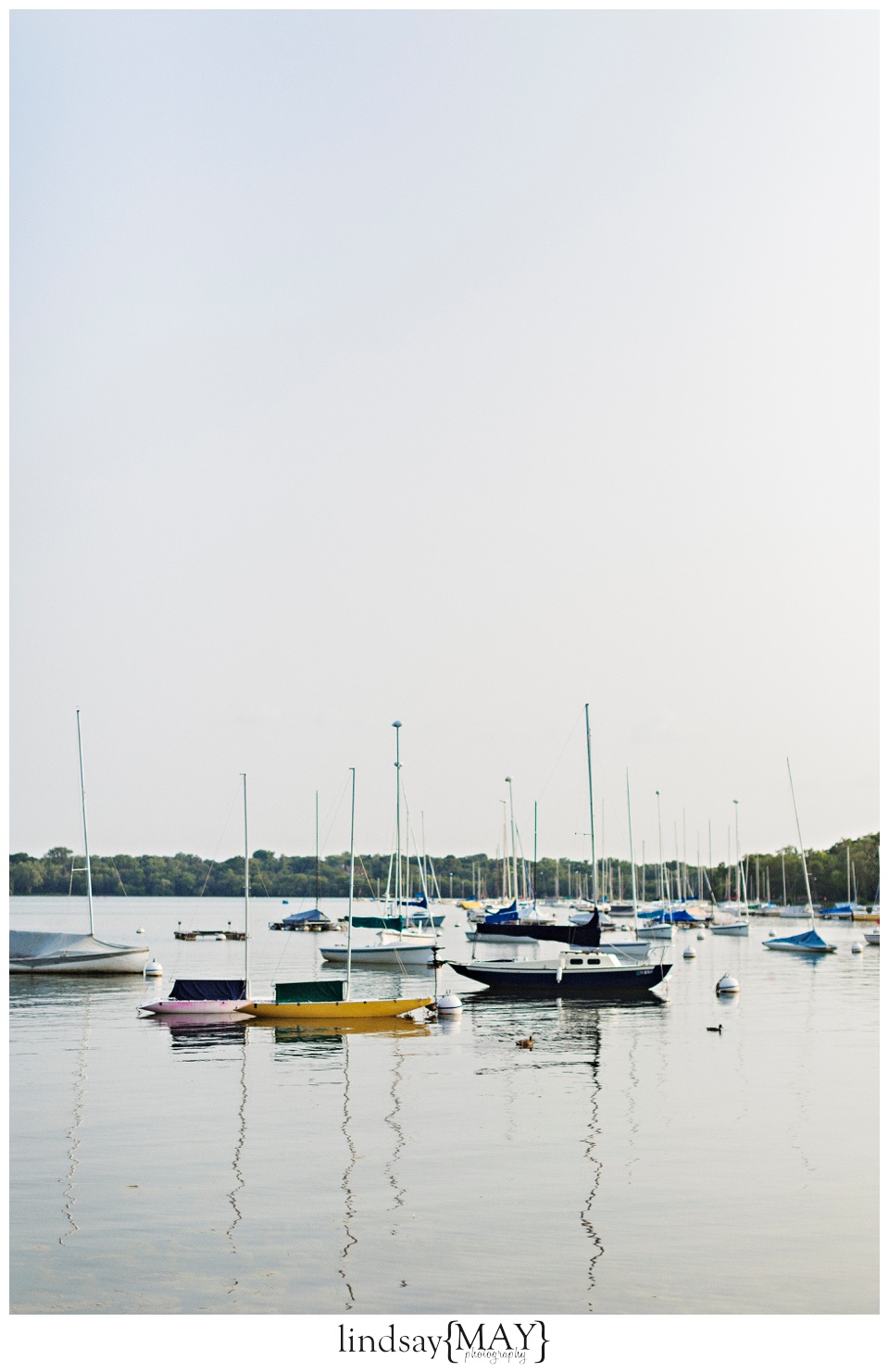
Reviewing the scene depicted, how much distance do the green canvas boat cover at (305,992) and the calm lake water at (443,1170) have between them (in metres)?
1.95

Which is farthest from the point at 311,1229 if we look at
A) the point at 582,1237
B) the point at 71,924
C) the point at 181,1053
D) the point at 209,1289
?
the point at 71,924

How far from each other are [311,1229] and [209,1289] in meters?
3.47

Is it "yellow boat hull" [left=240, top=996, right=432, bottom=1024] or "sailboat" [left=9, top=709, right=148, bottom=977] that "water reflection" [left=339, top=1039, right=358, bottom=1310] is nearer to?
"yellow boat hull" [left=240, top=996, right=432, bottom=1024]

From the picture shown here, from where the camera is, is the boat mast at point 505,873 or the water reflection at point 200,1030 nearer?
the water reflection at point 200,1030

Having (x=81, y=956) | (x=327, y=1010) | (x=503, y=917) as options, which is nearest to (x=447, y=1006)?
(x=327, y=1010)

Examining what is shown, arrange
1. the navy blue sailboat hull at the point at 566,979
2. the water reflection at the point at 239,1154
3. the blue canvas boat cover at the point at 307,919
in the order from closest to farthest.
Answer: the water reflection at the point at 239,1154 → the navy blue sailboat hull at the point at 566,979 → the blue canvas boat cover at the point at 307,919

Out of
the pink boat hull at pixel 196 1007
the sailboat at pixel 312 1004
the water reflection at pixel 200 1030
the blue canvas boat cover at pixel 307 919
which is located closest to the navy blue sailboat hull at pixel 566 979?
the sailboat at pixel 312 1004

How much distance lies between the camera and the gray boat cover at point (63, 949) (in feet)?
266

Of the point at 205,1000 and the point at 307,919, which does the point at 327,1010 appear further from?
the point at 307,919

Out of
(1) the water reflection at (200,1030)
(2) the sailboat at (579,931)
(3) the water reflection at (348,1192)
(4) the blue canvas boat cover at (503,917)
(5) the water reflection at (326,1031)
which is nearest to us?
(3) the water reflection at (348,1192)

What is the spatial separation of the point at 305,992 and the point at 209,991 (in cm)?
591

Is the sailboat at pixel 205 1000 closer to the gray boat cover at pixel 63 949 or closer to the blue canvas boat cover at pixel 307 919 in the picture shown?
the gray boat cover at pixel 63 949

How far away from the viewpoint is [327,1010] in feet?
177
